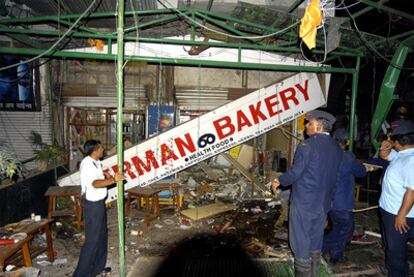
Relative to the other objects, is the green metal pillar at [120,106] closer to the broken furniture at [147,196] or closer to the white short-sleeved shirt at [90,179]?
the white short-sleeved shirt at [90,179]

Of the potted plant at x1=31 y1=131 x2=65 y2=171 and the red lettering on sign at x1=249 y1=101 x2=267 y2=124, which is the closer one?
the potted plant at x1=31 y1=131 x2=65 y2=171

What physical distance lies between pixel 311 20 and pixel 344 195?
301cm

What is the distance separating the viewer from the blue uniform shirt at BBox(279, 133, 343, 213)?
3.60 m

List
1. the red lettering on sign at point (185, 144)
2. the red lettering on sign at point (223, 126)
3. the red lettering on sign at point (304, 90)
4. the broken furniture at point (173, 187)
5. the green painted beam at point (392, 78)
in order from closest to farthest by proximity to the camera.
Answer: the green painted beam at point (392, 78)
the broken furniture at point (173, 187)
the red lettering on sign at point (185, 144)
the red lettering on sign at point (223, 126)
the red lettering on sign at point (304, 90)

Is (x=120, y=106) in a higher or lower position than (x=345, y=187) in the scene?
higher

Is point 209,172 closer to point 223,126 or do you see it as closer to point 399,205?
point 223,126

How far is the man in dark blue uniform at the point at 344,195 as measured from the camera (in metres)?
4.44

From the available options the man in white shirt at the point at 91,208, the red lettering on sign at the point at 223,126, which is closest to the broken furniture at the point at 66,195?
the man in white shirt at the point at 91,208

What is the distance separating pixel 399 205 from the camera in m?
3.63

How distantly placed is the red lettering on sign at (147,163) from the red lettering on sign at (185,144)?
2.57 feet

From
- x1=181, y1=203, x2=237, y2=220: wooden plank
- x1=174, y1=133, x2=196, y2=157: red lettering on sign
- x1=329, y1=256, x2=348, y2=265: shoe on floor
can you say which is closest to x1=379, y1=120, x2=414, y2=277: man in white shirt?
x1=329, y1=256, x2=348, y2=265: shoe on floor

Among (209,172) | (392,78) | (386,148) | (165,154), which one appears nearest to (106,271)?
(165,154)

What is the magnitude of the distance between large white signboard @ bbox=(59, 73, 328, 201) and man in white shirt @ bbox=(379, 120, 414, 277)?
423 cm

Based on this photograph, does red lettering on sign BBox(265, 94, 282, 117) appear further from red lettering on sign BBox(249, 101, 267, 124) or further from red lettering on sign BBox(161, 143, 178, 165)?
red lettering on sign BBox(161, 143, 178, 165)
